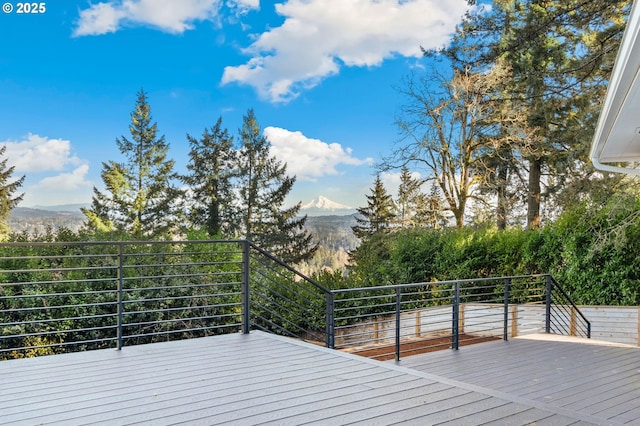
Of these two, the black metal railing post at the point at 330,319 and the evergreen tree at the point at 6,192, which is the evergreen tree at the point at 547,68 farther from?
the evergreen tree at the point at 6,192

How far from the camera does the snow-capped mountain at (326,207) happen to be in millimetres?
25062

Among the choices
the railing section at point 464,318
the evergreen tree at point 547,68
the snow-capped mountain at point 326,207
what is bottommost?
the railing section at point 464,318

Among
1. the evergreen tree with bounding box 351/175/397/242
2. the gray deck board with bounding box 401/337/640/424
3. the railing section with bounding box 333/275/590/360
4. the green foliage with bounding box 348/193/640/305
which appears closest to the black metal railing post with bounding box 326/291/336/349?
the railing section with bounding box 333/275/590/360

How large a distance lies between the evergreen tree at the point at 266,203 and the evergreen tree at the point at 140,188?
314 cm

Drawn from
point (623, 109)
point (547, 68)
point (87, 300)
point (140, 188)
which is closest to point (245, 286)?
point (623, 109)

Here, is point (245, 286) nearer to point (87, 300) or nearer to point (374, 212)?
point (87, 300)

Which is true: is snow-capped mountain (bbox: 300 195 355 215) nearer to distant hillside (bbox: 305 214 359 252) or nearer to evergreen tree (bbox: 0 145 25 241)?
distant hillside (bbox: 305 214 359 252)

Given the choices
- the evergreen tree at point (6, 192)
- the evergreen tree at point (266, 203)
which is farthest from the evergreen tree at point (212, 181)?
the evergreen tree at point (6, 192)

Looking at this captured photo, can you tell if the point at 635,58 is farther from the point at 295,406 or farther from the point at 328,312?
the point at 328,312

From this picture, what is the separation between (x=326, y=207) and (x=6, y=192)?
14702mm

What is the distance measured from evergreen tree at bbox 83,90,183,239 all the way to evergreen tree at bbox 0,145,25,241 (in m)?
2.86

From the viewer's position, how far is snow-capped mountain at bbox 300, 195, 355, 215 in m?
25.1

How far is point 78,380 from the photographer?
360cm

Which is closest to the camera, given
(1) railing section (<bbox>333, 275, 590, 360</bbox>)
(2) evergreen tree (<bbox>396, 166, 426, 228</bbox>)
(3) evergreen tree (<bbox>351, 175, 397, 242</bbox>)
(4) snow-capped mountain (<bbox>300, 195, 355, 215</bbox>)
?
(1) railing section (<bbox>333, 275, 590, 360</bbox>)
